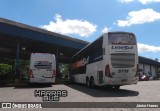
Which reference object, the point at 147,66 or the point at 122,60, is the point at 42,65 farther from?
the point at 147,66

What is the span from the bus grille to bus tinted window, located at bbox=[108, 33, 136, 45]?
2.50ft

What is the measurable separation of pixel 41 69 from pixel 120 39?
9.23 meters

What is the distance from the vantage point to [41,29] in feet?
104

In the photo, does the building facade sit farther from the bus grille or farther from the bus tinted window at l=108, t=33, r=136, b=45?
the bus grille

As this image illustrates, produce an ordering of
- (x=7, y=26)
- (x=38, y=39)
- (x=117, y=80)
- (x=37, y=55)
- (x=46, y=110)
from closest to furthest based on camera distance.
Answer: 1. (x=46, y=110)
2. (x=117, y=80)
3. (x=37, y=55)
4. (x=7, y=26)
5. (x=38, y=39)

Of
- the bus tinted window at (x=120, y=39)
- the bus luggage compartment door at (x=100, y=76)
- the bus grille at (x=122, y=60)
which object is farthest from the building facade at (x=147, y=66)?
the bus grille at (x=122, y=60)

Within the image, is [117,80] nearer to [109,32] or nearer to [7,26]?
[109,32]

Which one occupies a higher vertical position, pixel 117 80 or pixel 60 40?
pixel 60 40

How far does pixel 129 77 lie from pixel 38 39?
53.8 feet

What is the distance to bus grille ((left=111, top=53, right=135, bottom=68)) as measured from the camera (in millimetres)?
17125

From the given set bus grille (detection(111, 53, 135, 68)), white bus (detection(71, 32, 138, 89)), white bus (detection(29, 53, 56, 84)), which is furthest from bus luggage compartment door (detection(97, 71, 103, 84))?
white bus (detection(29, 53, 56, 84))

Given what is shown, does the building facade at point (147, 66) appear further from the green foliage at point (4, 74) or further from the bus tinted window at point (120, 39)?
the bus tinted window at point (120, 39)

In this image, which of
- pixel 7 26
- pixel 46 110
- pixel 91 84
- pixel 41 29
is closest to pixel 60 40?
pixel 41 29

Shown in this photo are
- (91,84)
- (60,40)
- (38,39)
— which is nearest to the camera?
(91,84)
